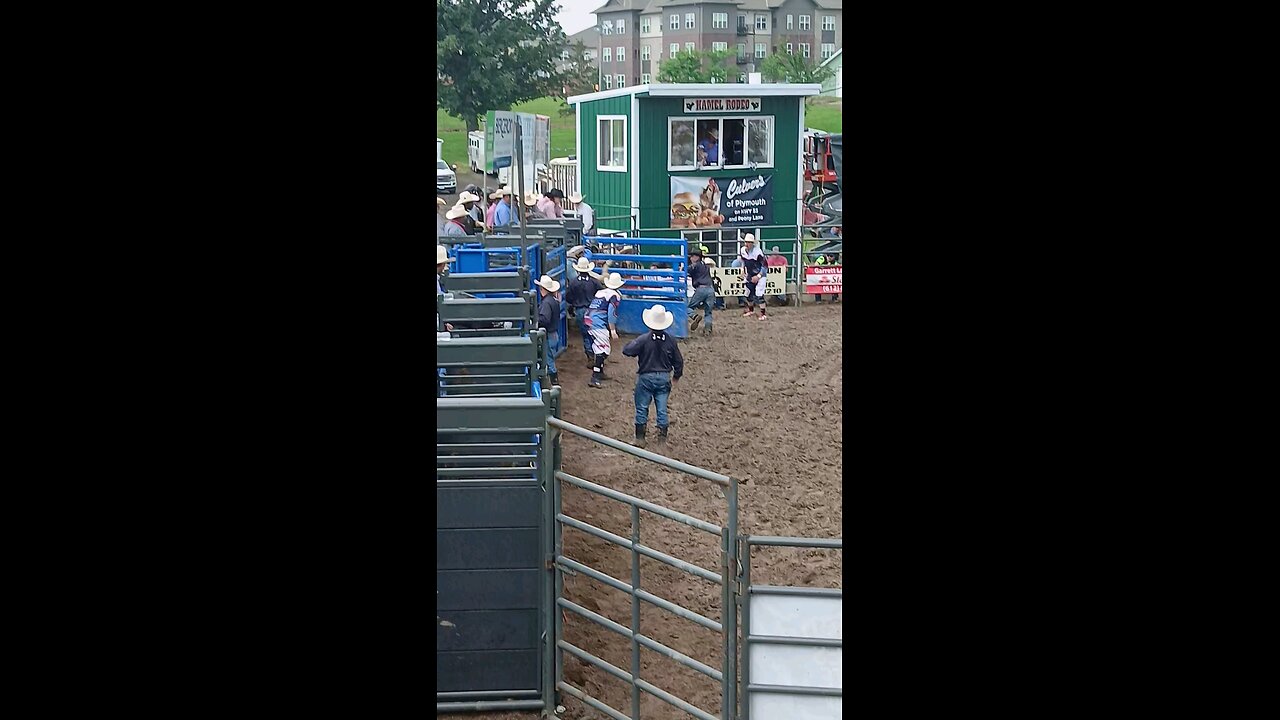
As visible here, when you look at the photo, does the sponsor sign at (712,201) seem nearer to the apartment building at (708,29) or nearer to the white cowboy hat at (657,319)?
the white cowboy hat at (657,319)

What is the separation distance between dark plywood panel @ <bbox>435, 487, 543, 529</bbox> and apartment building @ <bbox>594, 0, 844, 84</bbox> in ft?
246

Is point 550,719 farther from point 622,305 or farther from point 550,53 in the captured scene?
point 550,53

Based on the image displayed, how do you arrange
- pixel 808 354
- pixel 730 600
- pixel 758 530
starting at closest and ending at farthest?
pixel 730 600, pixel 758 530, pixel 808 354

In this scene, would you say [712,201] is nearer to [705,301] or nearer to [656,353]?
[705,301]

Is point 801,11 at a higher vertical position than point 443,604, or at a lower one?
higher

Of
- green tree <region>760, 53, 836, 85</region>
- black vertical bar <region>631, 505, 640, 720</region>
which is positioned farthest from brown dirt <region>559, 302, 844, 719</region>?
green tree <region>760, 53, 836, 85</region>

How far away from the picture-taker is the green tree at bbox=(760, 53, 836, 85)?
55.6m

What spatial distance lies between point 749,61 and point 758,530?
230 feet

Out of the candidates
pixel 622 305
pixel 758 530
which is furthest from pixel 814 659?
pixel 622 305

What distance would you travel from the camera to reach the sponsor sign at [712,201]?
21906 mm

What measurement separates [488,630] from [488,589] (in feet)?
0.76

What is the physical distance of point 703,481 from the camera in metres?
12.1

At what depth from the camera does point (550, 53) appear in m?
46.1

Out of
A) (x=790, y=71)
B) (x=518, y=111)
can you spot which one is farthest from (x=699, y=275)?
(x=790, y=71)
